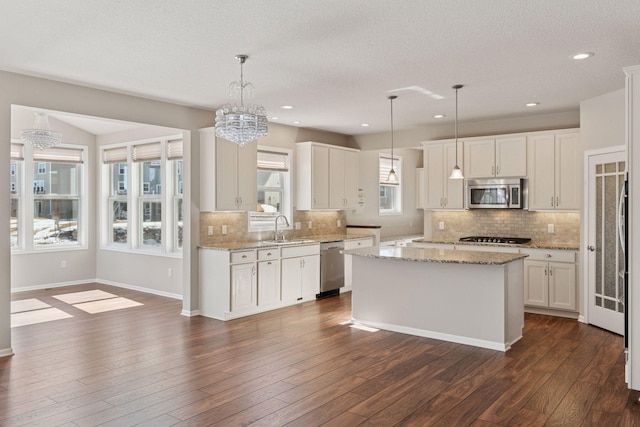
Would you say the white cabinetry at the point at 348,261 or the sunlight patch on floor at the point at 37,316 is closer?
the sunlight patch on floor at the point at 37,316

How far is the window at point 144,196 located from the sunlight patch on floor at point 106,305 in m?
0.94

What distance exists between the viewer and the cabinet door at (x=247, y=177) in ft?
21.0

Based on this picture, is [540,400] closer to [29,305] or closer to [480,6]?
[480,6]

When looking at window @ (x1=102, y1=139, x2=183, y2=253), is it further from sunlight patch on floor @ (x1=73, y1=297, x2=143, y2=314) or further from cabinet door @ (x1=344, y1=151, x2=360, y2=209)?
cabinet door @ (x1=344, y1=151, x2=360, y2=209)

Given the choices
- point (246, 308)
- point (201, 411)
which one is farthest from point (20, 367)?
point (246, 308)

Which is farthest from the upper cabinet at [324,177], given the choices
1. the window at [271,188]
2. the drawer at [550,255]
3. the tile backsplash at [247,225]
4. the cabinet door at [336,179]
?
the drawer at [550,255]

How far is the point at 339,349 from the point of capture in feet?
15.2

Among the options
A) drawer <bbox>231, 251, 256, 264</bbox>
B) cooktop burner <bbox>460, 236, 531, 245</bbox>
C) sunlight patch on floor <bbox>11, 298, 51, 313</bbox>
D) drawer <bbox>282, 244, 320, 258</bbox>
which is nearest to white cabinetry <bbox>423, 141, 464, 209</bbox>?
cooktop burner <bbox>460, 236, 531, 245</bbox>

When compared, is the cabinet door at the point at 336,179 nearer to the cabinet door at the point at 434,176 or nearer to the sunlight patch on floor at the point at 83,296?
the cabinet door at the point at 434,176

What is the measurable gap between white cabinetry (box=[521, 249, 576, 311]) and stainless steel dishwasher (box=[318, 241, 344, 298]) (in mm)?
2659

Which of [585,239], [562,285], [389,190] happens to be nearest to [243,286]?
[562,285]

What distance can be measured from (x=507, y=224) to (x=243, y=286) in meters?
3.85

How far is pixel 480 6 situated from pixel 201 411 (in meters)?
3.16

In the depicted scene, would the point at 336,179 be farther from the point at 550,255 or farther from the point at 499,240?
the point at 550,255
